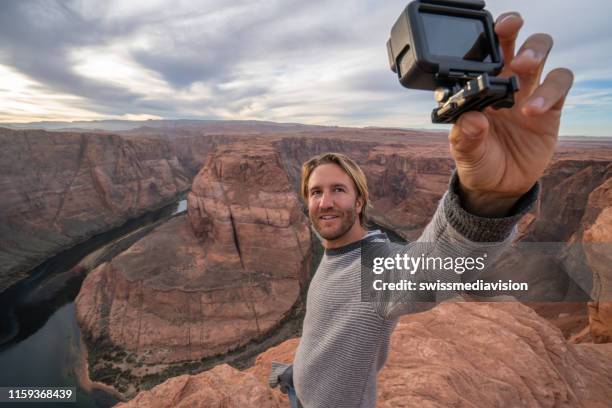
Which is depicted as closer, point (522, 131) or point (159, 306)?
point (522, 131)

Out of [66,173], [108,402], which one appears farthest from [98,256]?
[108,402]

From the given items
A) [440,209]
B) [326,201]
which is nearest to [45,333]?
[326,201]

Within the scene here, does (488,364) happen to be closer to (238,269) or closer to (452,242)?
(452,242)

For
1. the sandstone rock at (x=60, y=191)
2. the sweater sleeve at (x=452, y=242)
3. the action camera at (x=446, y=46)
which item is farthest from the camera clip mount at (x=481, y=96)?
the sandstone rock at (x=60, y=191)

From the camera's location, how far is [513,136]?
113 cm

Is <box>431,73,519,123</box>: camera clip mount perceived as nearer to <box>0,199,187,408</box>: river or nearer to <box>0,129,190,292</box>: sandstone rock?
<box>0,199,187,408</box>: river

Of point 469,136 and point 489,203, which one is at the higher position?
point 469,136

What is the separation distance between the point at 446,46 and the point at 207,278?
2195cm

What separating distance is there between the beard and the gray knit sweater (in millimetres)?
116

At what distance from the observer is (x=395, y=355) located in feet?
16.3

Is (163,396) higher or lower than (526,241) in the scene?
higher

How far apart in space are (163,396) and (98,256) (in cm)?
3457

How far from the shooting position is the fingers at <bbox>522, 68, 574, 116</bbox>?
991 millimetres

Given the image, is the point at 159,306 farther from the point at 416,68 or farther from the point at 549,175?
the point at 549,175
